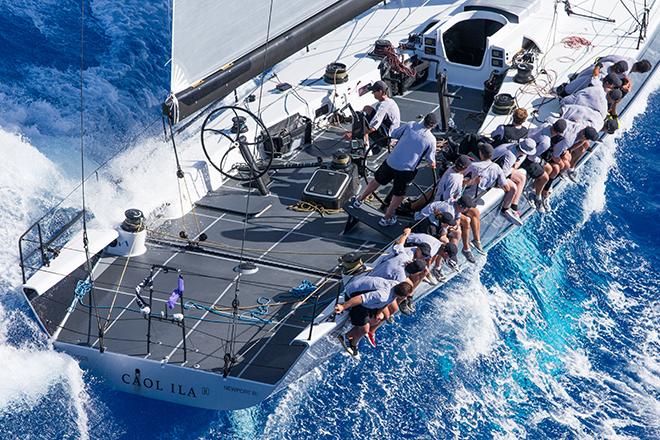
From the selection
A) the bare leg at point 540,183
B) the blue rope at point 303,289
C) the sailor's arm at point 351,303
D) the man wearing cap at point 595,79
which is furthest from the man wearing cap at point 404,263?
the man wearing cap at point 595,79

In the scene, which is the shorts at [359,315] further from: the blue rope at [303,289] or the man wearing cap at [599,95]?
the man wearing cap at [599,95]

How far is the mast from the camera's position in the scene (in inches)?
543

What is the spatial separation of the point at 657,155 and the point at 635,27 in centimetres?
226

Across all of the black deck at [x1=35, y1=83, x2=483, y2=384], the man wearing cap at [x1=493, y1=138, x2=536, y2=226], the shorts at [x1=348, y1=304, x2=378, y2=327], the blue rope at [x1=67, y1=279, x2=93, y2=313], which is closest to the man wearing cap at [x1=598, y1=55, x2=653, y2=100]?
the man wearing cap at [x1=493, y1=138, x2=536, y2=226]

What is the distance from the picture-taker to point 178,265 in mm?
14812

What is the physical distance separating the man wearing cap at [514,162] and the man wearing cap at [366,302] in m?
2.75

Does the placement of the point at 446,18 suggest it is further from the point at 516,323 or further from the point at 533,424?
the point at 533,424

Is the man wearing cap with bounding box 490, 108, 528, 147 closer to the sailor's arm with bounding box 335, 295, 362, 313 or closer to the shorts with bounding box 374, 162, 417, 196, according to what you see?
the shorts with bounding box 374, 162, 417, 196

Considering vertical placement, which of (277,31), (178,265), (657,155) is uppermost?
(277,31)

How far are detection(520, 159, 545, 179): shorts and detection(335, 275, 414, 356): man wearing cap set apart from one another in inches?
123

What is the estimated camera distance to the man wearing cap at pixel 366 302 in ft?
43.4

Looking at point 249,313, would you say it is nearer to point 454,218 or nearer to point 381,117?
point 454,218

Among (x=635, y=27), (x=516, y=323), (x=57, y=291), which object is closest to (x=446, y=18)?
(x=635, y=27)

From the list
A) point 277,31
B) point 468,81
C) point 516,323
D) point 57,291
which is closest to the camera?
point 57,291
